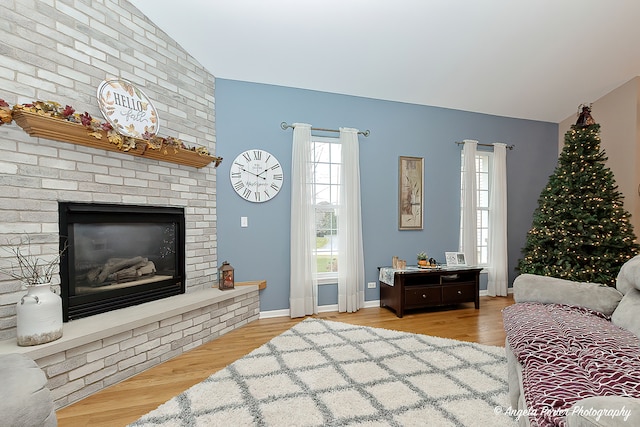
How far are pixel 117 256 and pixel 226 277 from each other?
1042 millimetres

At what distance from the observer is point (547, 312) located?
1.95m

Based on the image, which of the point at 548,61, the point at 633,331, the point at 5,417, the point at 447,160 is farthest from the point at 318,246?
the point at 548,61

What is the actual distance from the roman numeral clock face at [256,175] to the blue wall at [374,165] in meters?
0.08

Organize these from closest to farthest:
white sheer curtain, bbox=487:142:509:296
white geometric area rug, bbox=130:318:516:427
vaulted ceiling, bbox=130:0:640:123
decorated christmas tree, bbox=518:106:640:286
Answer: white geometric area rug, bbox=130:318:516:427, vaulted ceiling, bbox=130:0:640:123, decorated christmas tree, bbox=518:106:640:286, white sheer curtain, bbox=487:142:509:296

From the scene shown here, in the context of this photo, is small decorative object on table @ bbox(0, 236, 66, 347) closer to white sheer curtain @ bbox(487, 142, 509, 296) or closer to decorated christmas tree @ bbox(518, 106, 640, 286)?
decorated christmas tree @ bbox(518, 106, 640, 286)

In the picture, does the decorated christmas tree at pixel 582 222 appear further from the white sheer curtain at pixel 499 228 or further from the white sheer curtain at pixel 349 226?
the white sheer curtain at pixel 349 226

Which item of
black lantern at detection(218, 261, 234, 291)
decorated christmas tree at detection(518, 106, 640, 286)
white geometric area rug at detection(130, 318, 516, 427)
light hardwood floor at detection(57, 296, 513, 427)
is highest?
decorated christmas tree at detection(518, 106, 640, 286)

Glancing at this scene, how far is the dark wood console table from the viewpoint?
148 inches

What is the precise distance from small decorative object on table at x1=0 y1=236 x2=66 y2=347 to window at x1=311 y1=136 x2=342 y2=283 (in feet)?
8.68

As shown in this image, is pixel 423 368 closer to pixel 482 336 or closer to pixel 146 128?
pixel 482 336

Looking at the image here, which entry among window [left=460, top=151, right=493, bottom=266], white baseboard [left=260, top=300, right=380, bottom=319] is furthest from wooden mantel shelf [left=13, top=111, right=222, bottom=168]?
window [left=460, top=151, right=493, bottom=266]

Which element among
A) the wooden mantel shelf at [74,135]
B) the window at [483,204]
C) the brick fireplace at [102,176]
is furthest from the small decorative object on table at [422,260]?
the wooden mantel shelf at [74,135]

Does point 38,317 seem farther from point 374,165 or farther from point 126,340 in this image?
point 374,165

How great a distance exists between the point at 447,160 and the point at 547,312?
2.97m
